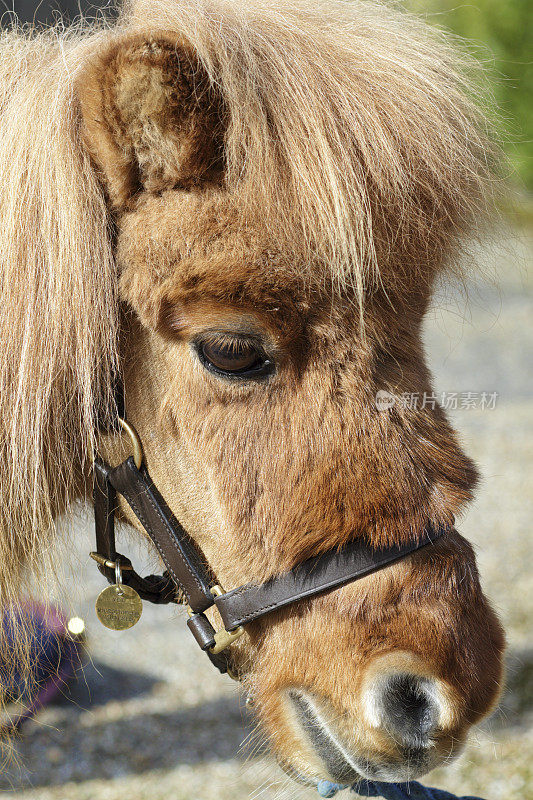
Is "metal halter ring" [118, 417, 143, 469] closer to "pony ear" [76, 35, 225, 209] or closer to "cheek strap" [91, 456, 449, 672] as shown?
"cheek strap" [91, 456, 449, 672]

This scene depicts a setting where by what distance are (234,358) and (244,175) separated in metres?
0.33

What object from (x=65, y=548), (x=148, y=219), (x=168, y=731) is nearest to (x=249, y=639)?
(x=65, y=548)

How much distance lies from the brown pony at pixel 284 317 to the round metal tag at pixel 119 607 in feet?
0.96

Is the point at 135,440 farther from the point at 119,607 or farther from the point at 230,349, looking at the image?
the point at 119,607

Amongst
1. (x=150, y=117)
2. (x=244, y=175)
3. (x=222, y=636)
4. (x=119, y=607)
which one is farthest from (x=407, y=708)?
(x=150, y=117)

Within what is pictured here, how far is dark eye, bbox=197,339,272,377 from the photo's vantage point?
1.20m

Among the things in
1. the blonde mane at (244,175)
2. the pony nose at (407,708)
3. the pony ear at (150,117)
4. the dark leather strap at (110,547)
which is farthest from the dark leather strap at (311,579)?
the pony ear at (150,117)

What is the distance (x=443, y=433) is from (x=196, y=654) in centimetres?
332

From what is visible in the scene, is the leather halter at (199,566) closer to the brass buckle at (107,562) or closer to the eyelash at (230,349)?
the brass buckle at (107,562)

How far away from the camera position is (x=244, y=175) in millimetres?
1180

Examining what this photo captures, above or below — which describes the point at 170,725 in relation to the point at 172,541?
below

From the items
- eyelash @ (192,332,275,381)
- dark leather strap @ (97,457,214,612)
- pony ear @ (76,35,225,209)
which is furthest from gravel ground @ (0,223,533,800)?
pony ear @ (76,35,225,209)

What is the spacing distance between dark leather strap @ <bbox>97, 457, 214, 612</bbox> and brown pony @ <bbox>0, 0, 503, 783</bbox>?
0.07 meters

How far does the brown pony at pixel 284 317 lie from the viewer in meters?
1.17
